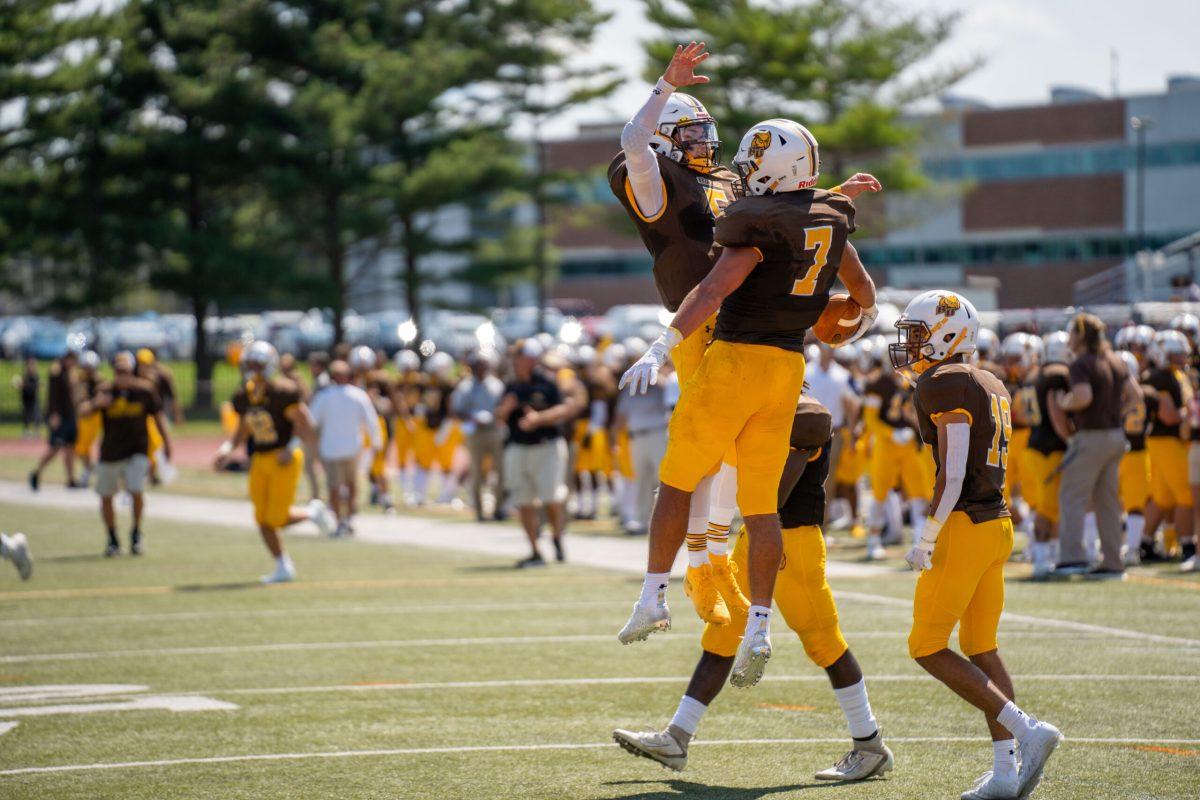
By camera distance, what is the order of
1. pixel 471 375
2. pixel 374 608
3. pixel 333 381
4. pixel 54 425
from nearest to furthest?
pixel 374 608, pixel 333 381, pixel 471 375, pixel 54 425

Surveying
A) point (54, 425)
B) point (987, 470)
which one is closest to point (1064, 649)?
point (987, 470)

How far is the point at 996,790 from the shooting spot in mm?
6137

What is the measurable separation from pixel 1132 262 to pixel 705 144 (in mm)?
37879

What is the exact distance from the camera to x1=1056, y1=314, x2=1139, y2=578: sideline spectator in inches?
527

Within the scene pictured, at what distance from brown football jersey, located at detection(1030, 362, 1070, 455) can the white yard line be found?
22.0 ft

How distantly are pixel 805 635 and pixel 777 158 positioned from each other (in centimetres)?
197

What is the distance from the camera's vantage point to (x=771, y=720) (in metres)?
8.14

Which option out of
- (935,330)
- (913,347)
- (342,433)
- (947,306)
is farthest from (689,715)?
(342,433)

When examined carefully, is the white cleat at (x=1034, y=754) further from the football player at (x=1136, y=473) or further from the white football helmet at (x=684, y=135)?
the football player at (x=1136, y=473)

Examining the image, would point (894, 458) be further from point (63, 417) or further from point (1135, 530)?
point (63, 417)

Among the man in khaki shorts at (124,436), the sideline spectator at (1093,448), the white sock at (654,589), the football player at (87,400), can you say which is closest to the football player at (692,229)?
the white sock at (654,589)

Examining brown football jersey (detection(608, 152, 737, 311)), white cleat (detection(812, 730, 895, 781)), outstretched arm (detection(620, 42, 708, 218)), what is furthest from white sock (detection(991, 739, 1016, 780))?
outstretched arm (detection(620, 42, 708, 218))

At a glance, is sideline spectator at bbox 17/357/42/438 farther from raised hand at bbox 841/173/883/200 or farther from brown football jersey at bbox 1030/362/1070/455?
raised hand at bbox 841/173/883/200

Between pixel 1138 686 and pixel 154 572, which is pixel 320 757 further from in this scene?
pixel 154 572
